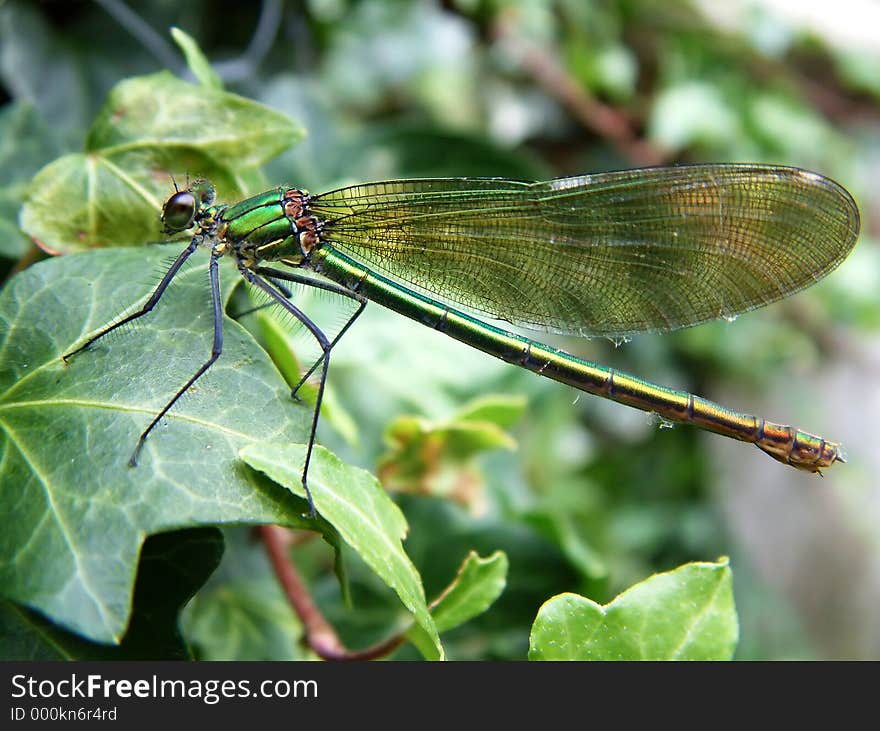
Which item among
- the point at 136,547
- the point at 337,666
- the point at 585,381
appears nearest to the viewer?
the point at 136,547

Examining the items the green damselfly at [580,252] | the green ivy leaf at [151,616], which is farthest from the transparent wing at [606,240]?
the green ivy leaf at [151,616]

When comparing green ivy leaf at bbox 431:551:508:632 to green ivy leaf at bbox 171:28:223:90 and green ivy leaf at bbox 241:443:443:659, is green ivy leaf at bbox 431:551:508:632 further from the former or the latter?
green ivy leaf at bbox 171:28:223:90

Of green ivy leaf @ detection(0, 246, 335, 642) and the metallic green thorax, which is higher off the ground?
Result: the metallic green thorax

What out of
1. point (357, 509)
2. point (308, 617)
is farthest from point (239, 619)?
point (357, 509)

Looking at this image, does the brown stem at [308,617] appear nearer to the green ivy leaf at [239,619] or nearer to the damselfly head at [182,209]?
the green ivy leaf at [239,619]

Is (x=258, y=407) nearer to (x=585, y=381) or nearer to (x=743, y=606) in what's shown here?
(x=585, y=381)

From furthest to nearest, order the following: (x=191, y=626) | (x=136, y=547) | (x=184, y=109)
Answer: (x=191, y=626), (x=184, y=109), (x=136, y=547)

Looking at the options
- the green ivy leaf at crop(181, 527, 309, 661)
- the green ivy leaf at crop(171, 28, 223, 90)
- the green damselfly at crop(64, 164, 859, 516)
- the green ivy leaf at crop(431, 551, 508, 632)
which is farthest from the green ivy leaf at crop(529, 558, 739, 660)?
the green ivy leaf at crop(171, 28, 223, 90)

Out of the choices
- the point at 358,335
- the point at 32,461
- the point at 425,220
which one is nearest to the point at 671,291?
the point at 425,220
